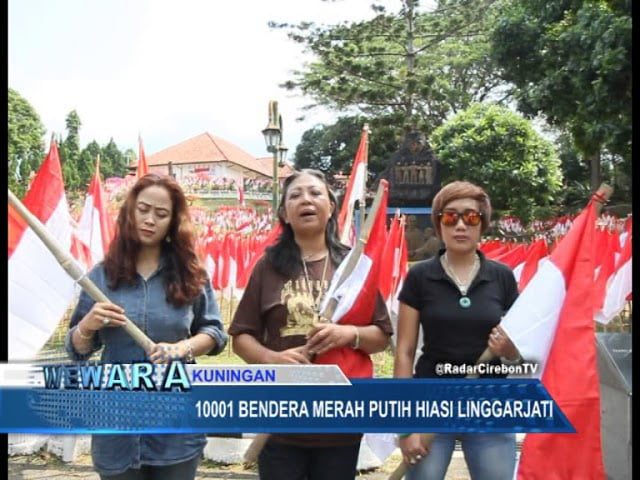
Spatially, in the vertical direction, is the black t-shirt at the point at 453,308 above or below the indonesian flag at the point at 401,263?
below

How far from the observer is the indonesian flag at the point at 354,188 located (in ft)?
8.41

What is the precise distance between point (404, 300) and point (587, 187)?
0.87 m

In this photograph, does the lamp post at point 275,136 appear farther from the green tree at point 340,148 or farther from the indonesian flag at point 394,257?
the indonesian flag at point 394,257

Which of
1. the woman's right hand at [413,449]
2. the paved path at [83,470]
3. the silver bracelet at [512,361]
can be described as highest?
the silver bracelet at [512,361]

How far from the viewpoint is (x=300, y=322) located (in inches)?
92.3

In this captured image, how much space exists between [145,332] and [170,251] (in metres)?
0.28

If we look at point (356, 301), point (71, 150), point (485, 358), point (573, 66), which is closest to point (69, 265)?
point (71, 150)

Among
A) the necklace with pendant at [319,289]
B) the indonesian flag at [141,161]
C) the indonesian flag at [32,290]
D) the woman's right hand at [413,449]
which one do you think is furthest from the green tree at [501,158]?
the indonesian flag at [32,290]

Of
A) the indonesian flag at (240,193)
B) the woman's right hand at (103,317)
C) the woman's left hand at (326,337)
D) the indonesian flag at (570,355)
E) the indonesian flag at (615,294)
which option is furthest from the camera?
the indonesian flag at (615,294)

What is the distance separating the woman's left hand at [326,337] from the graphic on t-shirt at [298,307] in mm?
24

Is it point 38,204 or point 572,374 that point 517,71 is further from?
point 38,204

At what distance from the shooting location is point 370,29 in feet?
8.69

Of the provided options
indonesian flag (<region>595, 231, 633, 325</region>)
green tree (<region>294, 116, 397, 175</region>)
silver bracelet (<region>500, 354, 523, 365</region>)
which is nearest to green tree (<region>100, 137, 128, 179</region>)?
green tree (<region>294, 116, 397, 175</region>)

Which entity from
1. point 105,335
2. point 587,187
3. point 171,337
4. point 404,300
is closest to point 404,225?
point 404,300
